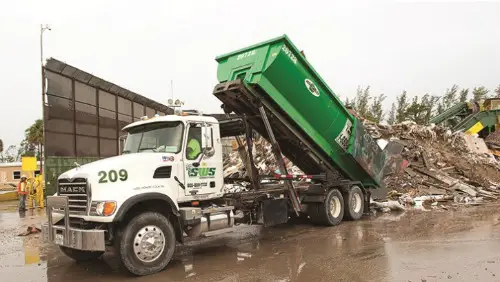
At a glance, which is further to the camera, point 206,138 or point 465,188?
point 465,188

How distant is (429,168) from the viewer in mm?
16172

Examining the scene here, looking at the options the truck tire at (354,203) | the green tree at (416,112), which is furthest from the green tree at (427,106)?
the truck tire at (354,203)

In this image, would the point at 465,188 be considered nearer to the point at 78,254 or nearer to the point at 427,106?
the point at 78,254

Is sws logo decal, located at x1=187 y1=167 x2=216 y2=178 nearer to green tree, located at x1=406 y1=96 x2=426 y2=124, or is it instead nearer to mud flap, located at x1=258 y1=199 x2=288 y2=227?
mud flap, located at x1=258 y1=199 x2=288 y2=227

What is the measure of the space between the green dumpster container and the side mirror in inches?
59.1

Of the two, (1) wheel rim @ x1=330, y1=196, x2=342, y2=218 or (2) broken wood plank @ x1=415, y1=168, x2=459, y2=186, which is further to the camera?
(2) broken wood plank @ x1=415, y1=168, x2=459, y2=186

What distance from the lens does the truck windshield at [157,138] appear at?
6883 millimetres

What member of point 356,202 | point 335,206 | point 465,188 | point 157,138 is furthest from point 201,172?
point 465,188

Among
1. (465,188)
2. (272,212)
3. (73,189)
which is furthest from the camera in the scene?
(465,188)

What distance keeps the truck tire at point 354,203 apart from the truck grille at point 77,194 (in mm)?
6732

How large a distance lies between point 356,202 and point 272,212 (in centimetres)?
348

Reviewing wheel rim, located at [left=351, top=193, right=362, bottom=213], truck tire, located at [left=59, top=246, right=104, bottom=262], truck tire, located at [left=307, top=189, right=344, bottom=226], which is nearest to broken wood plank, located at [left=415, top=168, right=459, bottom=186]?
wheel rim, located at [left=351, top=193, right=362, bottom=213]

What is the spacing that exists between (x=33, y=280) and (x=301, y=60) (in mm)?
6329

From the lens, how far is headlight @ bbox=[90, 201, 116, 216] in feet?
18.8
